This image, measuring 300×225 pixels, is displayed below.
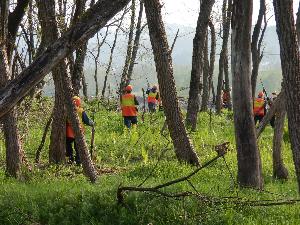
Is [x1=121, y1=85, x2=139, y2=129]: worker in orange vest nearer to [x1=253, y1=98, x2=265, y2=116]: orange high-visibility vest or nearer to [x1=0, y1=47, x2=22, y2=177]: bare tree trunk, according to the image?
[x1=253, y1=98, x2=265, y2=116]: orange high-visibility vest

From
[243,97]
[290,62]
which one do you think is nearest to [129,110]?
[243,97]

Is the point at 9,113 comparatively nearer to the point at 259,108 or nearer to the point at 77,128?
the point at 77,128

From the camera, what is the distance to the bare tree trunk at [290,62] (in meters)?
5.04

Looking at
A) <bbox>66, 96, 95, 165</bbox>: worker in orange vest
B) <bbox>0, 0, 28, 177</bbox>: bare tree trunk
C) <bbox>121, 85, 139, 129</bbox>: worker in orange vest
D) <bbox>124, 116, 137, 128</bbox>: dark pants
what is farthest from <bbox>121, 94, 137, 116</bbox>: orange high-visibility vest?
<bbox>0, 0, 28, 177</bbox>: bare tree trunk

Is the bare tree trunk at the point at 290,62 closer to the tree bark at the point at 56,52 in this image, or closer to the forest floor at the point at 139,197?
the forest floor at the point at 139,197

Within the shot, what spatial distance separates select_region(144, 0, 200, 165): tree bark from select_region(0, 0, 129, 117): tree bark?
199 inches

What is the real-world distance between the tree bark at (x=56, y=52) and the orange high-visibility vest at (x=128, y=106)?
13.1 m

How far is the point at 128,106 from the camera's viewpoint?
18359 mm

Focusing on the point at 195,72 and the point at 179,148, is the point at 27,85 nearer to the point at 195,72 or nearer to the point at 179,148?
the point at 179,148

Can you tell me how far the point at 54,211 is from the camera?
6.63m

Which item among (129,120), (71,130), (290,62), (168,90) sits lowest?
(71,130)

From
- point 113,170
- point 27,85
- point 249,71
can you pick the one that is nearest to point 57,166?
point 113,170

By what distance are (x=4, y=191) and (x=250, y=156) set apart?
397cm

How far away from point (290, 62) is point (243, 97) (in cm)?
247
